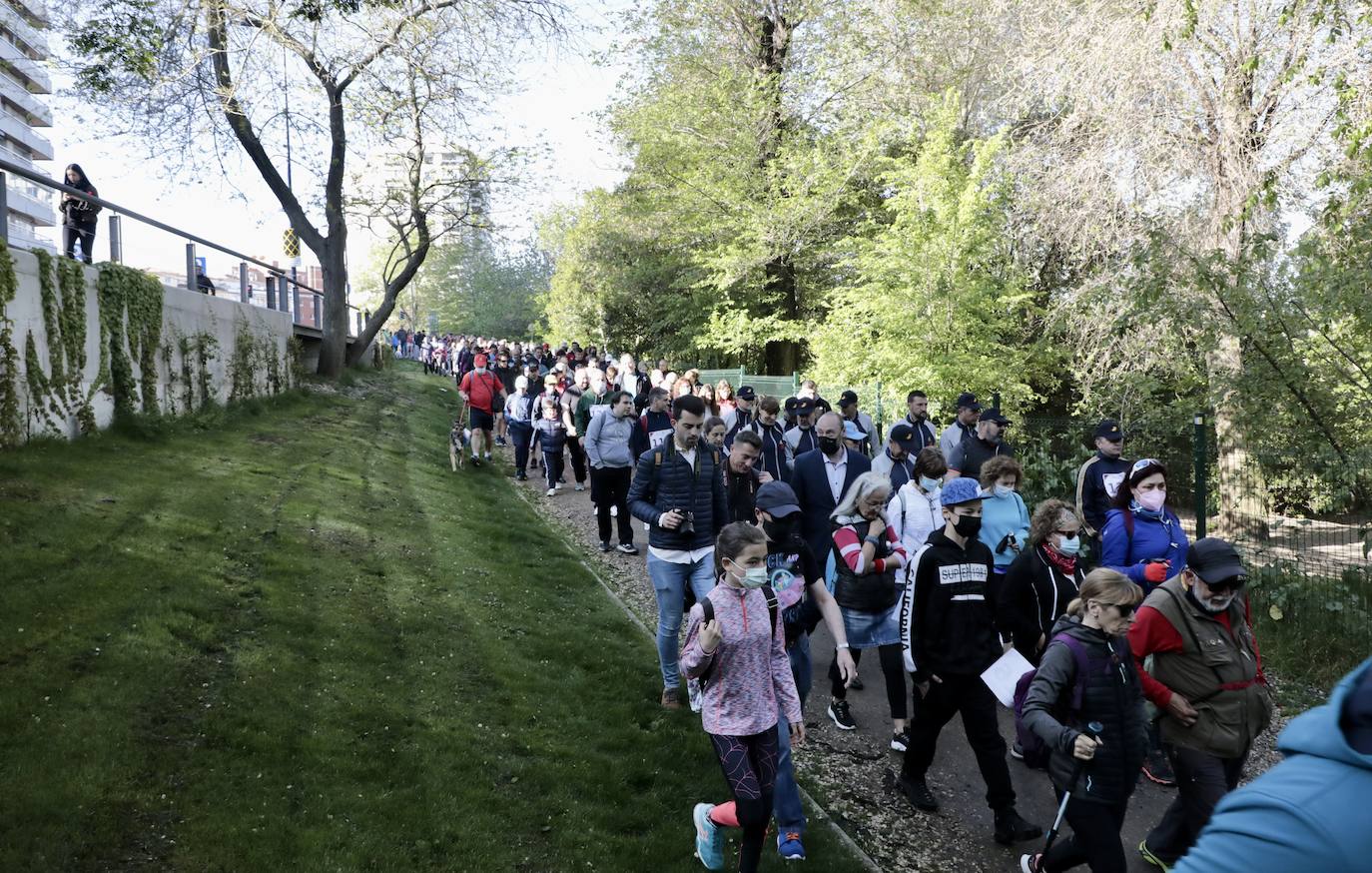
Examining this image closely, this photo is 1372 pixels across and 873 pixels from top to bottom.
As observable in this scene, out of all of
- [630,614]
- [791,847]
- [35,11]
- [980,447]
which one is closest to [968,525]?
[791,847]

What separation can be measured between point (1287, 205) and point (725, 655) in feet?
37.4

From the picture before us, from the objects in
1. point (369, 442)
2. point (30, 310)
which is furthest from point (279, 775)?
point (369, 442)

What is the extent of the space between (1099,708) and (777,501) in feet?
6.68

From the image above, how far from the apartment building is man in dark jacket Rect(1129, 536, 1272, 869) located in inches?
427

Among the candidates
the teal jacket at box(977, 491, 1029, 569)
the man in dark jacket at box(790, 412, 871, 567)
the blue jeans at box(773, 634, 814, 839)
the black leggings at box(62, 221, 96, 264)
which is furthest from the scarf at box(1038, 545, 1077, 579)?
the black leggings at box(62, 221, 96, 264)

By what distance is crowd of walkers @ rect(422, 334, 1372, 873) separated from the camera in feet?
13.4

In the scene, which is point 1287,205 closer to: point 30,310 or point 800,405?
point 800,405

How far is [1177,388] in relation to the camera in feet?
37.0

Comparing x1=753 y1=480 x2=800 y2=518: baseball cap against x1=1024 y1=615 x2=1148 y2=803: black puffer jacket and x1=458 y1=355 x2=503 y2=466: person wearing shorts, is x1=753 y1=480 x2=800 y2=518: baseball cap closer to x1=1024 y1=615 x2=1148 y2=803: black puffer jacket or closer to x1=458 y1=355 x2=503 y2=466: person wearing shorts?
x1=1024 y1=615 x2=1148 y2=803: black puffer jacket

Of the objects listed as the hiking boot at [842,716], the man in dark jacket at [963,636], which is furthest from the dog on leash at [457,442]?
the man in dark jacket at [963,636]

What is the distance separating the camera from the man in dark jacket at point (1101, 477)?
23.2ft

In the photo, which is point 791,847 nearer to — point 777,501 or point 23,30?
point 777,501

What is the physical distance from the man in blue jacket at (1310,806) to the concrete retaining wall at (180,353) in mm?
10881

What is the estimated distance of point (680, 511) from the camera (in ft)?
20.6
